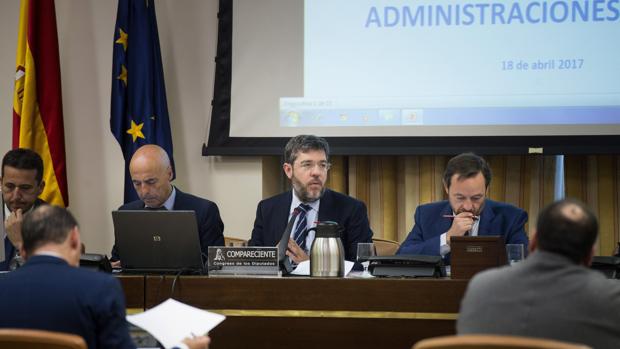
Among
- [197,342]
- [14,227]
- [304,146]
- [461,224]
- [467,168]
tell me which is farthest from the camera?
[304,146]

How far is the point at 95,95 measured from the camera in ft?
19.7

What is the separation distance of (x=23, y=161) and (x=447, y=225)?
217 cm

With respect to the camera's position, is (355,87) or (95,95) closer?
(355,87)

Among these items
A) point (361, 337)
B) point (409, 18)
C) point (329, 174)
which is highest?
point (409, 18)

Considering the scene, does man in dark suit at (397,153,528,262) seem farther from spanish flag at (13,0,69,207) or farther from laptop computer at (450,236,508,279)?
spanish flag at (13,0,69,207)

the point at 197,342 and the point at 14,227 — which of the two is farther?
the point at 14,227

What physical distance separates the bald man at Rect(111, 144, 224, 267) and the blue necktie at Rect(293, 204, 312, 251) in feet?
1.28

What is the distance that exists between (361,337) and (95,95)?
130 inches

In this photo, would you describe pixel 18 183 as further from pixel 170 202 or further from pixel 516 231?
pixel 516 231

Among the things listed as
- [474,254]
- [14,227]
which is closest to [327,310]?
[474,254]

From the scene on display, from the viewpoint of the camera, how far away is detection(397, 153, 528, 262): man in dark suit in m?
4.03

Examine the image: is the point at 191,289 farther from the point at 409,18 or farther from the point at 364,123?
the point at 409,18

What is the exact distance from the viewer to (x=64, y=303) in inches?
99.3

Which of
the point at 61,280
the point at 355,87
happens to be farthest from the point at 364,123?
the point at 61,280
